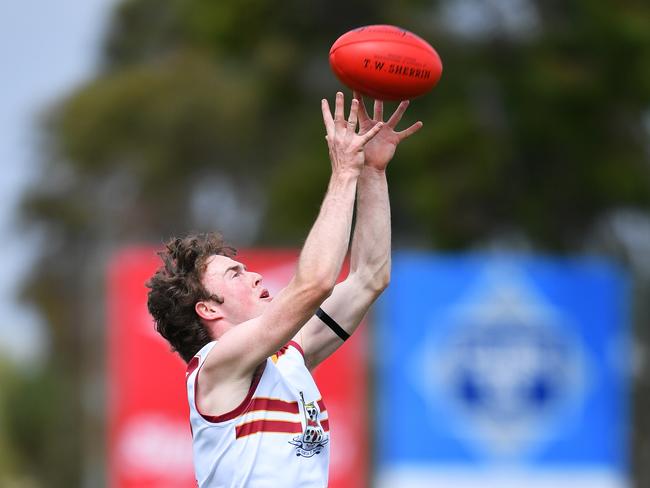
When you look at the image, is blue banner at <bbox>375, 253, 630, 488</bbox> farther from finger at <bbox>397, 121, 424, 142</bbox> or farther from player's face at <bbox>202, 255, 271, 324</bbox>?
player's face at <bbox>202, 255, 271, 324</bbox>

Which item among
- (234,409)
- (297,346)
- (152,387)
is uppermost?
(152,387)

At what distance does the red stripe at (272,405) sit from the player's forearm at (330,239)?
537mm

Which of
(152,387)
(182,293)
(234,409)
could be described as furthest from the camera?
(152,387)

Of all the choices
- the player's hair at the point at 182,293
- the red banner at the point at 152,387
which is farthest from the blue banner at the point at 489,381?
the player's hair at the point at 182,293

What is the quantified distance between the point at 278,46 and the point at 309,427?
54.8 feet

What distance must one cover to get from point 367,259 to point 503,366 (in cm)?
1049

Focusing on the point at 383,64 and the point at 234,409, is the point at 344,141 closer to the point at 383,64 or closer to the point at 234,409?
the point at 383,64

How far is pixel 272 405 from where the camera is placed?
5844 mm

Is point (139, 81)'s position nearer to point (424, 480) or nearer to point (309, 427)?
point (424, 480)

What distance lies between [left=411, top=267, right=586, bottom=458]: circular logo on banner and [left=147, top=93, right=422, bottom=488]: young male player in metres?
10.5

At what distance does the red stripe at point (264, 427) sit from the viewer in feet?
19.0

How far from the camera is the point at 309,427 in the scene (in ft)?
19.3

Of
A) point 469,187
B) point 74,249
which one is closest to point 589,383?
point 469,187

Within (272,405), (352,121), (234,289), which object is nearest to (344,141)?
(352,121)
